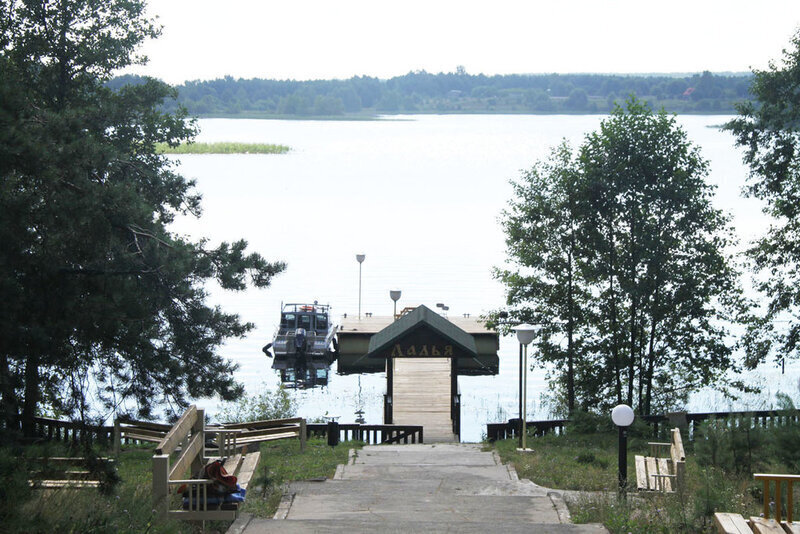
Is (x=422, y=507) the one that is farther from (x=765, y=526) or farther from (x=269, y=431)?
(x=269, y=431)

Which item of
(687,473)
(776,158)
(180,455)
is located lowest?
(687,473)

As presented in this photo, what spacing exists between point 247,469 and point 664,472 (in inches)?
234

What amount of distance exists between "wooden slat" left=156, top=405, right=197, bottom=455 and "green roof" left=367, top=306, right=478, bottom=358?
13.6 m

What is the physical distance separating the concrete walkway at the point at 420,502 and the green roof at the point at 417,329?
809 cm

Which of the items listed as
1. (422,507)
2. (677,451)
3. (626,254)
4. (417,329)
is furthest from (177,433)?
(626,254)

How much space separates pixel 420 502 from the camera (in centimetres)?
1197

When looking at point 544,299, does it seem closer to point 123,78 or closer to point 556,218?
point 556,218

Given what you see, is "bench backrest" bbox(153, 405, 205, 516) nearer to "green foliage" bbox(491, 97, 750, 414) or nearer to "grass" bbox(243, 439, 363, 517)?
"grass" bbox(243, 439, 363, 517)

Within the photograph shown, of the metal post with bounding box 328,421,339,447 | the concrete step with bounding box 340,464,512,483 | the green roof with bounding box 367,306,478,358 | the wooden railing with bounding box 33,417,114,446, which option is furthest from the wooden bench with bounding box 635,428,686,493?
the green roof with bounding box 367,306,478,358

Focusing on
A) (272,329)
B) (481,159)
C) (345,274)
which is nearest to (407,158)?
(481,159)

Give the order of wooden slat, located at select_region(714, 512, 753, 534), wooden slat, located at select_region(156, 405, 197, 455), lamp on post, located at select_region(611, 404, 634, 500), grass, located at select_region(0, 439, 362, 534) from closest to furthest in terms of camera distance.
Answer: grass, located at select_region(0, 439, 362, 534), wooden slat, located at select_region(714, 512, 753, 534), wooden slat, located at select_region(156, 405, 197, 455), lamp on post, located at select_region(611, 404, 634, 500)

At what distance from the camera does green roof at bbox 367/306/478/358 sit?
24.9 meters

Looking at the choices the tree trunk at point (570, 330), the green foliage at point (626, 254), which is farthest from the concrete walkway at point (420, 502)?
the green foliage at point (626, 254)

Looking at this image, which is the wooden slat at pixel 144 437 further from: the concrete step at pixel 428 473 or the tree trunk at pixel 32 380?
the concrete step at pixel 428 473
